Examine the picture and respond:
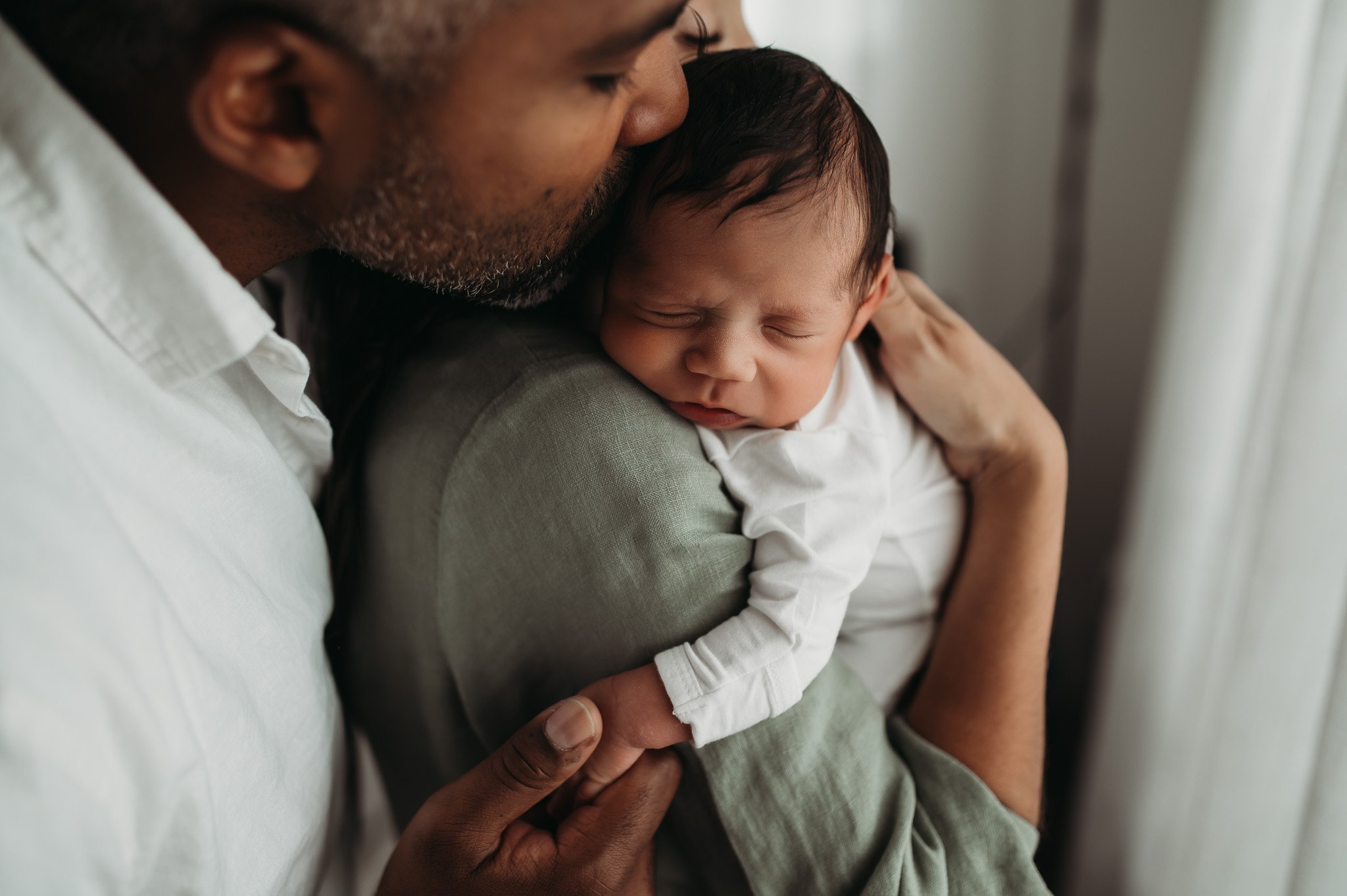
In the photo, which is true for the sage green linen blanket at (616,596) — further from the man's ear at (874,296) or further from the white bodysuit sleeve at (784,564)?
the man's ear at (874,296)

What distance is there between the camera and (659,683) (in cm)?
76

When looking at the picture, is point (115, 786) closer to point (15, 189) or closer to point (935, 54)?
point (15, 189)

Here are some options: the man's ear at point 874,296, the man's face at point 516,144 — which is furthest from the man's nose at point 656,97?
the man's ear at point 874,296

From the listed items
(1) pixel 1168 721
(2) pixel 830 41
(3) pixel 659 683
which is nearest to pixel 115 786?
(3) pixel 659 683

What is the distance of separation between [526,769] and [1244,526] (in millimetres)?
930

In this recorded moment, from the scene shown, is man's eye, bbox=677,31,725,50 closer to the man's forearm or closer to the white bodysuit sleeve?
the white bodysuit sleeve

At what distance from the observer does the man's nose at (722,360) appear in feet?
2.83

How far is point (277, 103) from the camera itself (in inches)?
27.4

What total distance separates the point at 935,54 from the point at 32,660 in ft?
7.14

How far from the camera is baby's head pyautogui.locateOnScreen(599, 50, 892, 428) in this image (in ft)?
2.80

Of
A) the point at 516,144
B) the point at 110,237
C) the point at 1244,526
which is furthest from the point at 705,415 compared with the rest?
the point at 1244,526

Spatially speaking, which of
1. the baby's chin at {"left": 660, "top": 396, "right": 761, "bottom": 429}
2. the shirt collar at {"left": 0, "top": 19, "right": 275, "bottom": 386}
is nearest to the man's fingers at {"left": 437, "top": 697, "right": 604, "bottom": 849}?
the baby's chin at {"left": 660, "top": 396, "right": 761, "bottom": 429}

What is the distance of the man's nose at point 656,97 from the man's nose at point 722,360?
0.21 m

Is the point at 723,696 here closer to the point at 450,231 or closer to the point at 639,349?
the point at 639,349
